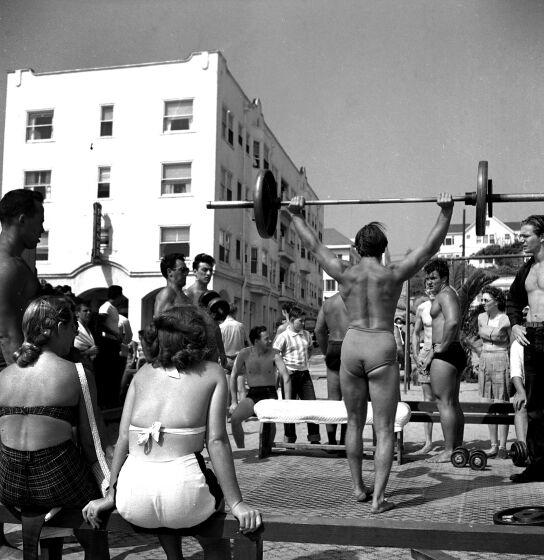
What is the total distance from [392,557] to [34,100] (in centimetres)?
3186

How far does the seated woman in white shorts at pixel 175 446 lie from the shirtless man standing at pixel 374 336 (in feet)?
6.55

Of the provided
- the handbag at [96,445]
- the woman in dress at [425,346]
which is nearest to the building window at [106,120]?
the woman in dress at [425,346]

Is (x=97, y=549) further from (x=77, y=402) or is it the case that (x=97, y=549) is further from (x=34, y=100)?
(x=34, y=100)

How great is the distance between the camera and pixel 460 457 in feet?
20.7

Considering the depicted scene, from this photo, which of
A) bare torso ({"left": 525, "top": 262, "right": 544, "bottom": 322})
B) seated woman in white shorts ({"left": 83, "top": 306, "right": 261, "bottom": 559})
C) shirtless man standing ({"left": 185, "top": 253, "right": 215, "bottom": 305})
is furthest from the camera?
shirtless man standing ({"left": 185, "top": 253, "right": 215, "bottom": 305})

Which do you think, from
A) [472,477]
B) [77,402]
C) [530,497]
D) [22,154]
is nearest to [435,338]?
[472,477]

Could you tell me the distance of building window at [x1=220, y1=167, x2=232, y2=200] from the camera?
3088cm

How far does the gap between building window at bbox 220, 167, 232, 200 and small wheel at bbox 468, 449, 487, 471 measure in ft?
81.7

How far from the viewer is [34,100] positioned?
104ft

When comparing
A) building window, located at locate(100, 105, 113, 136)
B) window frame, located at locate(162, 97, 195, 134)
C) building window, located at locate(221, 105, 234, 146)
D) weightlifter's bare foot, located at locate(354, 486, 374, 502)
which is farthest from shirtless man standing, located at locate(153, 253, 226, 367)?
building window, located at locate(100, 105, 113, 136)

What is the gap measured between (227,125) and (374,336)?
28212mm

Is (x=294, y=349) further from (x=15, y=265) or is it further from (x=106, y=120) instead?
(x=106, y=120)

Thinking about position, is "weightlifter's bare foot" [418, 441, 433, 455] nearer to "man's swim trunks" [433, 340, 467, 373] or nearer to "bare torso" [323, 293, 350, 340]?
"man's swim trunks" [433, 340, 467, 373]

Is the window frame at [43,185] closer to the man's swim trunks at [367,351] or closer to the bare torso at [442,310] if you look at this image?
the bare torso at [442,310]
